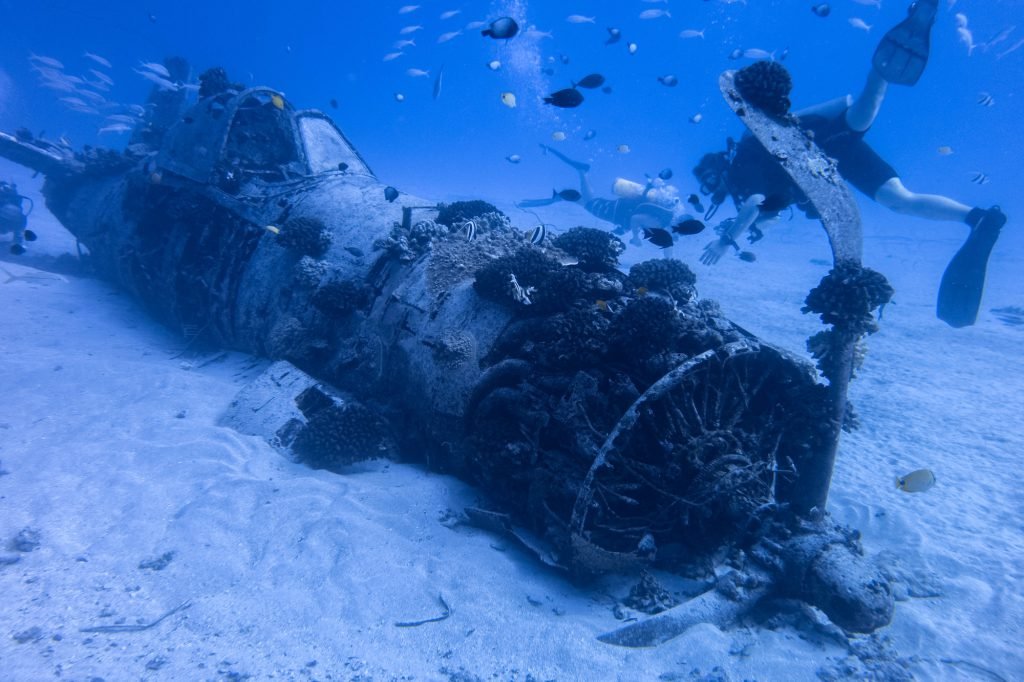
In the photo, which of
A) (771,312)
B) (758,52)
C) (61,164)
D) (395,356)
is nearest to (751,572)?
(395,356)

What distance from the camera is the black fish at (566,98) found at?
7.39m

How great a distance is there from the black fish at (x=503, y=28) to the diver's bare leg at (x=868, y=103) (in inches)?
255

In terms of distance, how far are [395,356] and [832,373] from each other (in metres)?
5.07

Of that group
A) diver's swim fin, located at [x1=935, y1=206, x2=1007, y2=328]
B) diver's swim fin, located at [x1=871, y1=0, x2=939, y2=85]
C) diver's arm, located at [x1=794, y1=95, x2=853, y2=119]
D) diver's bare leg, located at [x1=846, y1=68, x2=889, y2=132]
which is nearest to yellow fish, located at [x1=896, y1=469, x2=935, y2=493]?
diver's swim fin, located at [x1=935, y1=206, x2=1007, y2=328]

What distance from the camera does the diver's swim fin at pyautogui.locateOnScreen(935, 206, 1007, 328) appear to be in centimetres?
891

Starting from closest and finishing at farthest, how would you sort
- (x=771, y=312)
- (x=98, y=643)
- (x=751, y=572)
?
(x=98, y=643), (x=751, y=572), (x=771, y=312)

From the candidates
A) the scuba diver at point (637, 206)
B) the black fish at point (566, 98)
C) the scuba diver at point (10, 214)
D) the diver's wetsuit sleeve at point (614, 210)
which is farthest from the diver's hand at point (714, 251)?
the scuba diver at point (10, 214)

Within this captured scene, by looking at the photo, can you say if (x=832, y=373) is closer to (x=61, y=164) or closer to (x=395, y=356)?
(x=395, y=356)

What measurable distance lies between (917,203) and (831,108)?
8.92 feet

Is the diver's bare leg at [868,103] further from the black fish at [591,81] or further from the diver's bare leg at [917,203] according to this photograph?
the black fish at [591,81]

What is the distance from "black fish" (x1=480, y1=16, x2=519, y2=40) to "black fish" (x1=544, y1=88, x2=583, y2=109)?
→ 1.45 metres

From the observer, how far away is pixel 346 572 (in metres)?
4.39

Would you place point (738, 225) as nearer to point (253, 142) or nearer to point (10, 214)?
point (253, 142)

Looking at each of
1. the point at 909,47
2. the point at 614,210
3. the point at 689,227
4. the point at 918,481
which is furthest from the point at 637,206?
the point at 918,481
